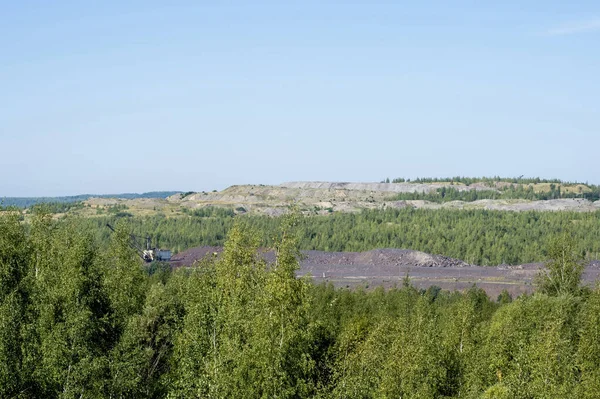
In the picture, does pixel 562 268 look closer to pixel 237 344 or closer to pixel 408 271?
pixel 237 344

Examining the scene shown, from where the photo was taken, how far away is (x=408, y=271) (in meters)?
156

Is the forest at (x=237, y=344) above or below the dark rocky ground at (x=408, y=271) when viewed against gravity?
above

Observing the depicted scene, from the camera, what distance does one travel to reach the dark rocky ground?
465 feet

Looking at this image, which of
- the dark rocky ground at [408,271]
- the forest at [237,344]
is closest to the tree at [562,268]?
the forest at [237,344]

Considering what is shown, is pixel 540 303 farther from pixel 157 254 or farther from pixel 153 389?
pixel 157 254

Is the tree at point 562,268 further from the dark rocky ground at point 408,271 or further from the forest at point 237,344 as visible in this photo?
the dark rocky ground at point 408,271

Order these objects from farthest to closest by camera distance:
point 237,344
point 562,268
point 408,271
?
point 408,271, point 562,268, point 237,344

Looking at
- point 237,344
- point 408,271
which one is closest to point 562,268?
point 237,344

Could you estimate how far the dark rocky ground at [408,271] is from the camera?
142 m

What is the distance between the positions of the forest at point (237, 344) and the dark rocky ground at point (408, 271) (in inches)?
3073

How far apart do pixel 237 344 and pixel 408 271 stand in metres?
121

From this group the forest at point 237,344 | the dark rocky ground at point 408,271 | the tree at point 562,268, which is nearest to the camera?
the forest at point 237,344

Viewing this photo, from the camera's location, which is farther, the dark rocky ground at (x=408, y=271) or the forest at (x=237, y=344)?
the dark rocky ground at (x=408, y=271)

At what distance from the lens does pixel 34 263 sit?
55531mm
